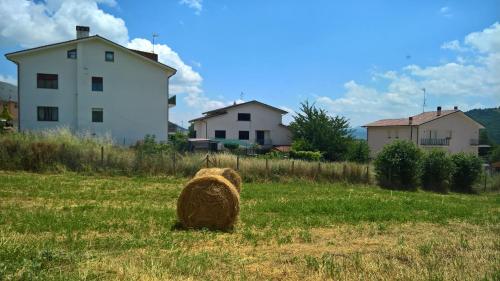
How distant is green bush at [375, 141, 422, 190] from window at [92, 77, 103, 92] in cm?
2647

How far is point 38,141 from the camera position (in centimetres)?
2381

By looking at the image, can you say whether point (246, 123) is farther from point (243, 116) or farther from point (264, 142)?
point (264, 142)

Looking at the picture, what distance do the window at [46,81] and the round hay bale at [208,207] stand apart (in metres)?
35.9

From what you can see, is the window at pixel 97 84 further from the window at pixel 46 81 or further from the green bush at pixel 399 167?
the green bush at pixel 399 167

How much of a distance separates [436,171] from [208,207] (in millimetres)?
25168

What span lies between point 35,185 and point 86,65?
91.7 ft

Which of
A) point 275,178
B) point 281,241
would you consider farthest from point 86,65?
point 281,241

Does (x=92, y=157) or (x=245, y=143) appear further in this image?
(x=245, y=143)

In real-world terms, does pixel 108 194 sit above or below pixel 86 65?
below

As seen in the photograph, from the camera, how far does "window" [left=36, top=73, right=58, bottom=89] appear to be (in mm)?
41375

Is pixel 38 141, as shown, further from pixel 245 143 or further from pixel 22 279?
pixel 245 143

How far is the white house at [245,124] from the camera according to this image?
203 ft

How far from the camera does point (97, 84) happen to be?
42.8 m

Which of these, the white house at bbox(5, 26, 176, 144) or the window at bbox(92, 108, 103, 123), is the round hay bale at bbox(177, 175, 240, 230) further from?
the window at bbox(92, 108, 103, 123)
